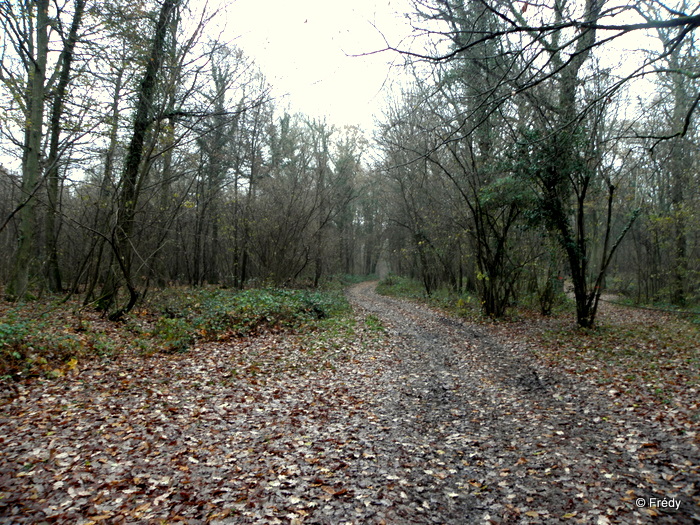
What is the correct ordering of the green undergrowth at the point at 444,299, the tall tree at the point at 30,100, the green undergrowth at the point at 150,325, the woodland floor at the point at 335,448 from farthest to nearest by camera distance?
1. the green undergrowth at the point at 444,299
2. the tall tree at the point at 30,100
3. the green undergrowth at the point at 150,325
4. the woodland floor at the point at 335,448

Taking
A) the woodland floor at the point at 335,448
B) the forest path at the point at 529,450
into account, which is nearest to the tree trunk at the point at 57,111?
the woodland floor at the point at 335,448

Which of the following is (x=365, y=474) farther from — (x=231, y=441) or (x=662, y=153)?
(x=662, y=153)

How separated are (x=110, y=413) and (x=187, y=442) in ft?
4.48

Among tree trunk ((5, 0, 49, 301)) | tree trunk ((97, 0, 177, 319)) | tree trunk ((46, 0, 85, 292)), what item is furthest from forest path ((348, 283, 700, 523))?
tree trunk ((5, 0, 49, 301))

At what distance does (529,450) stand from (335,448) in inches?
83.6

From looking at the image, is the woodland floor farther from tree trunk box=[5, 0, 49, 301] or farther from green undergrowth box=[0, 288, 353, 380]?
tree trunk box=[5, 0, 49, 301]

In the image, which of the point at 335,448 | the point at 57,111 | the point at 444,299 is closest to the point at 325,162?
the point at 444,299

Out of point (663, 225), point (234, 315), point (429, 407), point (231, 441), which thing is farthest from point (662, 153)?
point (231, 441)

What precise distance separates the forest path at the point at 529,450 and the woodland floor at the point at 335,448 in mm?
21

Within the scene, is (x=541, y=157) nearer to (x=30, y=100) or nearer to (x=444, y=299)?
(x=444, y=299)

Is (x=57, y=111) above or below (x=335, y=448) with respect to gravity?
above

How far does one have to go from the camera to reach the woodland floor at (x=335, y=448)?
10.9 feet

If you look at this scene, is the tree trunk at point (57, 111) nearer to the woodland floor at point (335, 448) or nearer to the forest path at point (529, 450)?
the woodland floor at point (335, 448)

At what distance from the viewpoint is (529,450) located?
14.3 feet
